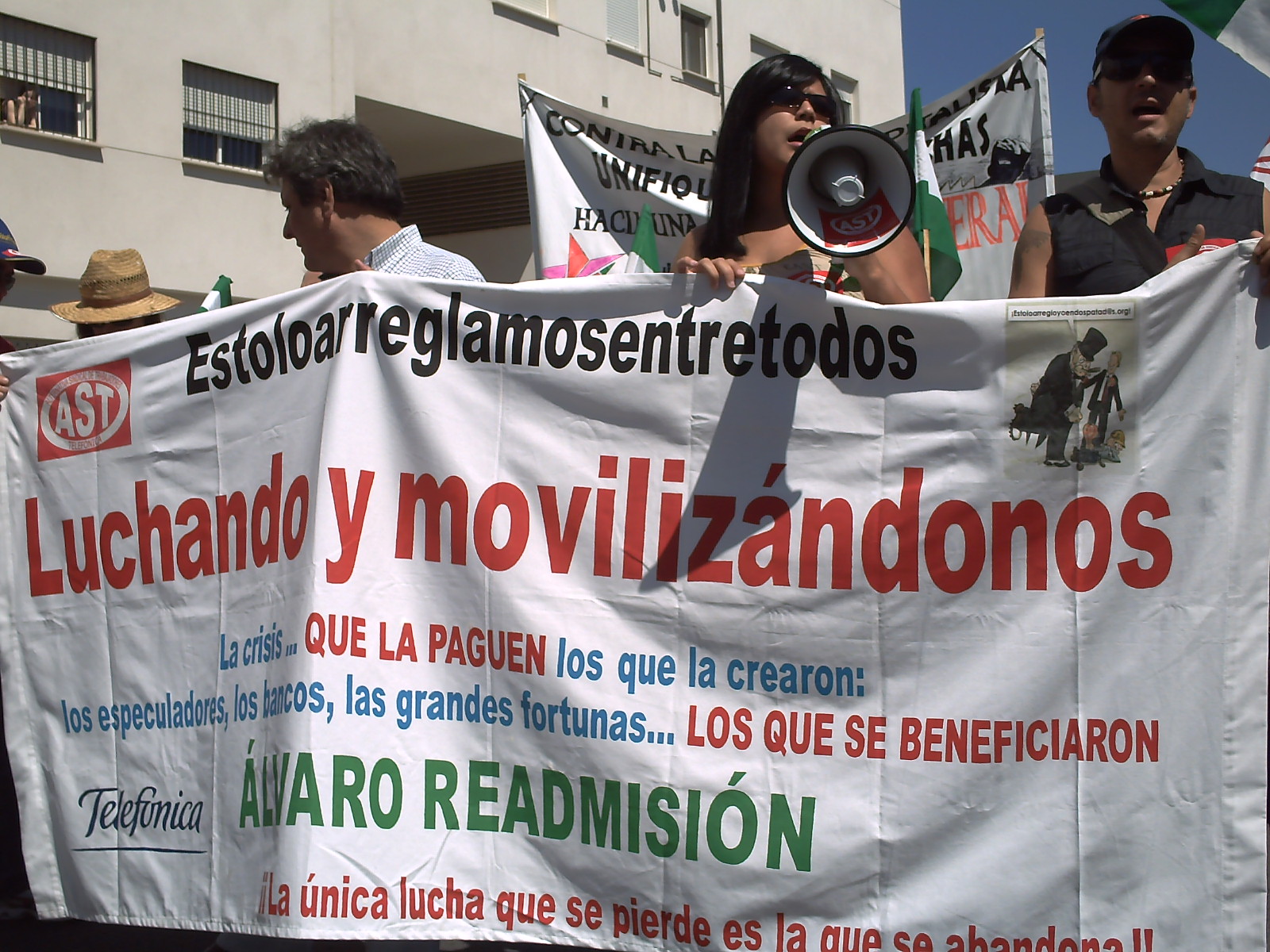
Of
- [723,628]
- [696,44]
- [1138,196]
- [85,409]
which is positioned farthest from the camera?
[696,44]

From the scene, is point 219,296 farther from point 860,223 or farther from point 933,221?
point 933,221

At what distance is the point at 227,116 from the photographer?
14.4m

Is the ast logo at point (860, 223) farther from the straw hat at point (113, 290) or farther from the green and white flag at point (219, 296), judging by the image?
the straw hat at point (113, 290)

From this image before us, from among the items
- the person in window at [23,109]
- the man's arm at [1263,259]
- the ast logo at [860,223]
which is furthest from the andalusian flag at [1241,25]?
the person in window at [23,109]

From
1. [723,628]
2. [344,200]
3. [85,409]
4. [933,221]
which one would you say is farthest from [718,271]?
[933,221]

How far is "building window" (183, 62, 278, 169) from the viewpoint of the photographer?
556 inches

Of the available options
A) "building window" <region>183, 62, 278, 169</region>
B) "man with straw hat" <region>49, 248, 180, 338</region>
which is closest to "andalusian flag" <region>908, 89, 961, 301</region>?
"man with straw hat" <region>49, 248, 180, 338</region>

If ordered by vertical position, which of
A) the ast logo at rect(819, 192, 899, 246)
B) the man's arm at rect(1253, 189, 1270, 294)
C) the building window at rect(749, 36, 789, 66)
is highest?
the building window at rect(749, 36, 789, 66)

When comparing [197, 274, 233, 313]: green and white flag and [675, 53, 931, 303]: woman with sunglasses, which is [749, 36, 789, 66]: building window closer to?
[197, 274, 233, 313]: green and white flag

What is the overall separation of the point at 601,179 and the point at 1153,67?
4.71m

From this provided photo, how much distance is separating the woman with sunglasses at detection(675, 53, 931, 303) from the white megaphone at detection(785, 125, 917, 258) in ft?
1.33

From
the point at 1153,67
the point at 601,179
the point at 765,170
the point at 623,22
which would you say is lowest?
the point at 765,170

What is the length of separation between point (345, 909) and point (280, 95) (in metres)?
13.7

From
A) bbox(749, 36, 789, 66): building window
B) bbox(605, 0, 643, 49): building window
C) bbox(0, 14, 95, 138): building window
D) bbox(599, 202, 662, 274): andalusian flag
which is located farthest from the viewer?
bbox(749, 36, 789, 66): building window
